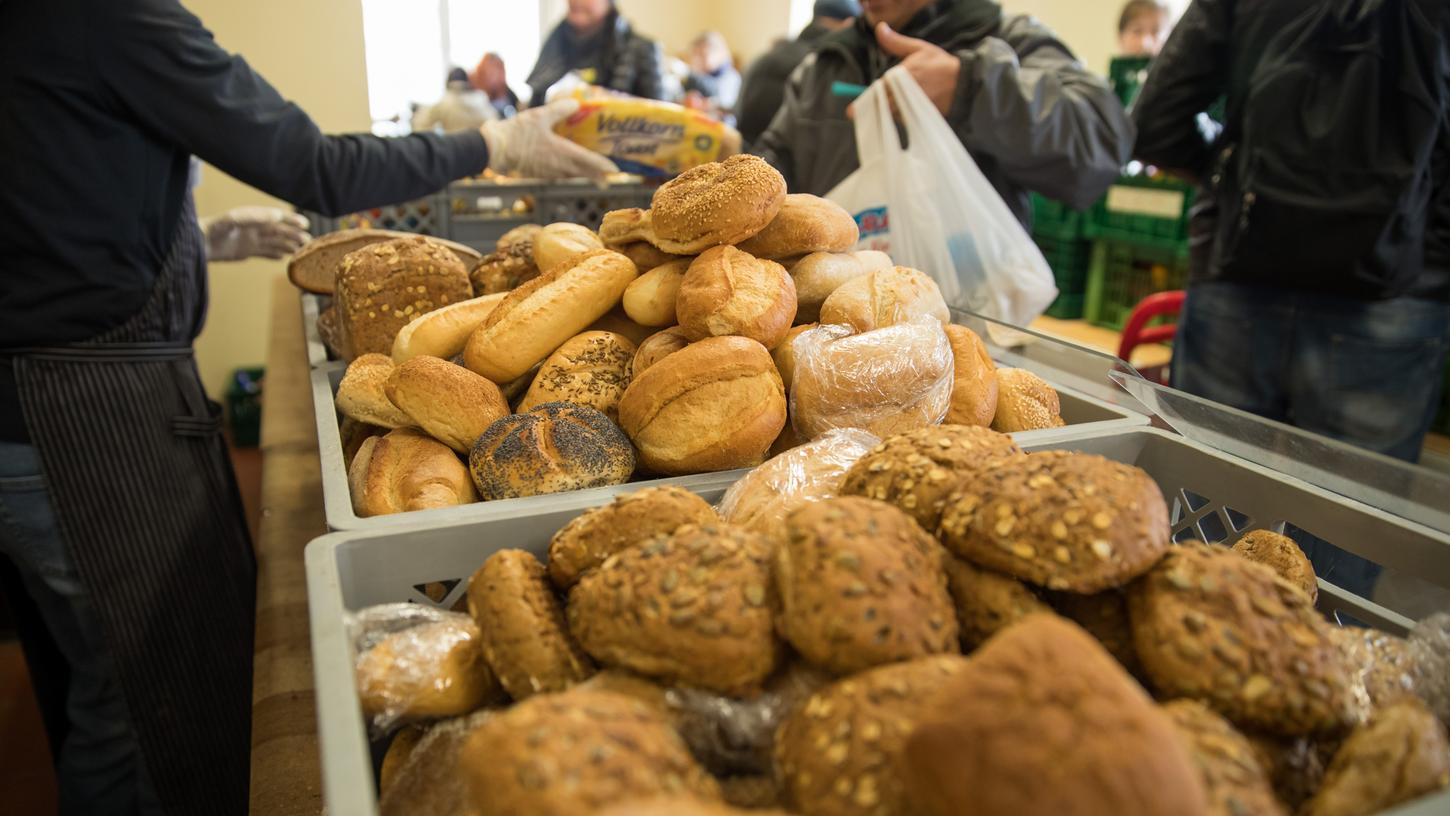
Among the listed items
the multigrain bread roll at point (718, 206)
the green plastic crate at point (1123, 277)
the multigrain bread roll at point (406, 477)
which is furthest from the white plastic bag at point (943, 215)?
→ the green plastic crate at point (1123, 277)

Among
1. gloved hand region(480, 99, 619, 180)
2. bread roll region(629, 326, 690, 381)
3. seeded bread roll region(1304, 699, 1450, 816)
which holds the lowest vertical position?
seeded bread roll region(1304, 699, 1450, 816)

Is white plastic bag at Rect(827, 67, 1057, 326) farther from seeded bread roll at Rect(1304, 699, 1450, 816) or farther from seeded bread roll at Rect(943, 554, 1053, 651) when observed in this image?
seeded bread roll at Rect(1304, 699, 1450, 816)

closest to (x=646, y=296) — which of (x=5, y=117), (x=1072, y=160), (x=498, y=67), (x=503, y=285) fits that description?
(x=503, y=285)

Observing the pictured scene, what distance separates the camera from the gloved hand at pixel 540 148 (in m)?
2.52

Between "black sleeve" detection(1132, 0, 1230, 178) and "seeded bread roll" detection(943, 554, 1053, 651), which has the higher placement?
"black sleeve" detection(1132, 0, 1230, 178)

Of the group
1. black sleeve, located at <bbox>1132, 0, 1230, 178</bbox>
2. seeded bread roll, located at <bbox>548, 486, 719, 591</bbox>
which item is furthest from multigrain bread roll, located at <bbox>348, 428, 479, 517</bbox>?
black sleeve, located at <bbox>1132, 0, 1230, 178</bbox>

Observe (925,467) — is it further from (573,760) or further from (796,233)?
(796,233)

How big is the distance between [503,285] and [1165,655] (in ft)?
4.32

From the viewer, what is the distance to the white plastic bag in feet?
6.94

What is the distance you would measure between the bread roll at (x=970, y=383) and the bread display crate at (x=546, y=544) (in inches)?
3.3

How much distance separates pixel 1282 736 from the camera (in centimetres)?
68

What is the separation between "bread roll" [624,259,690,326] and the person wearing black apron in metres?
1.01

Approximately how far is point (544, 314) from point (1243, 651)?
968 mm

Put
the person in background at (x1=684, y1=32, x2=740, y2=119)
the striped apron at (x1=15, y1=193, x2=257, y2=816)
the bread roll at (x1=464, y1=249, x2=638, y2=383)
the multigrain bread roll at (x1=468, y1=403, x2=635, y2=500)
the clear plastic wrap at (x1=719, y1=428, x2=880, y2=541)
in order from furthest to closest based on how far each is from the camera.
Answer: the person in background at (x1=684, y1=32, x2=740, y2=119) < the striped apron at (x1=15, y1=193, x2=257, y2=816) < the bread roll at (x1=464, y1=249, x2=638, y2=383) < the multigrain bread roll at (x1=468, y1=403, x2=635, y2=500) < the clear plastic wrap at (x1=719, y1=428, x2=880, y2=541)
